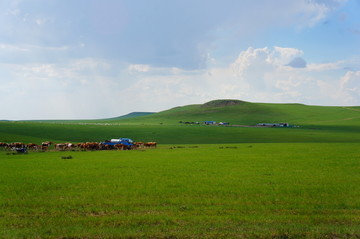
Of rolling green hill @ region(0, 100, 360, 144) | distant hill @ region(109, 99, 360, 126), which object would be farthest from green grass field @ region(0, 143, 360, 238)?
distant hill @ region(109, 99, 360, 126)

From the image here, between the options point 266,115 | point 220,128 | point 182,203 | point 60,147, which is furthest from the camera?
point 266,115

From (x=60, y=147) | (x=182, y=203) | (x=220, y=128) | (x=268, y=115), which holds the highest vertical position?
(x=268, y=115)

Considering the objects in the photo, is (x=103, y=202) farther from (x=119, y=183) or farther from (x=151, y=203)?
(x=119, y=183)

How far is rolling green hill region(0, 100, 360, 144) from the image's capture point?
75812mm

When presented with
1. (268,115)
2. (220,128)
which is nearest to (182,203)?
(220,128)

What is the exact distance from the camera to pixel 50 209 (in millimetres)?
12016

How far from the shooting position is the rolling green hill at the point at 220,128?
75.8 metres

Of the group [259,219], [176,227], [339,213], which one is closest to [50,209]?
[176,227]

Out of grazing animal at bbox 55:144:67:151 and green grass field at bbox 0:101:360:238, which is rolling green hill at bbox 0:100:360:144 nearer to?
grazing animal at bbox 55:144:67:151

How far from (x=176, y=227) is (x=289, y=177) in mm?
10450

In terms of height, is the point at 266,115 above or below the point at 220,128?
above

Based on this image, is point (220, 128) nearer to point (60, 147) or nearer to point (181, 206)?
point (60, 147)

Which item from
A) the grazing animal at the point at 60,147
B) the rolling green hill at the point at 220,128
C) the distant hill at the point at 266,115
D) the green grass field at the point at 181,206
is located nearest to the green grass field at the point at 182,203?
the green grass field at the point at 181,206

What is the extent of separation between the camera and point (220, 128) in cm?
10281
